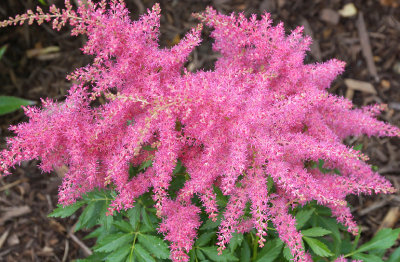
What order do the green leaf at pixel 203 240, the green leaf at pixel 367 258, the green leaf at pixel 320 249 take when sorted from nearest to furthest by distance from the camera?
the green leaf at pixel 320 249, the green leaf at pixel 203 240, the green leaf at pixel 367 258

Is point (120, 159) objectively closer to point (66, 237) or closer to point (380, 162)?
point (66, 237)

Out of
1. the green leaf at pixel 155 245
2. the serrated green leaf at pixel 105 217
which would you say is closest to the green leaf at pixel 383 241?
the green leaf at pixel 155 245

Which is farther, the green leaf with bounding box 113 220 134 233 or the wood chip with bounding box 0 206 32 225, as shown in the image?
the wood chip with bounding box 0 206 32 225

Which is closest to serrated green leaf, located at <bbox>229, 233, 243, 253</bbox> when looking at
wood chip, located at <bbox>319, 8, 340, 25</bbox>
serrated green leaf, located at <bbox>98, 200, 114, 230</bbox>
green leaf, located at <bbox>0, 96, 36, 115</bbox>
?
serrated green leaf, located at <bbox>98, 200, 114, 230</bbox>

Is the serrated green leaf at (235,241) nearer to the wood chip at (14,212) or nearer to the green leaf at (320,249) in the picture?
the green leaf at (320,249)

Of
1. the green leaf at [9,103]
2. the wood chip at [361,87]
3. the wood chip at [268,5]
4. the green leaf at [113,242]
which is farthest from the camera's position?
the wood chip at [268,5]

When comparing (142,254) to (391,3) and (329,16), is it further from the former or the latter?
(391,3)

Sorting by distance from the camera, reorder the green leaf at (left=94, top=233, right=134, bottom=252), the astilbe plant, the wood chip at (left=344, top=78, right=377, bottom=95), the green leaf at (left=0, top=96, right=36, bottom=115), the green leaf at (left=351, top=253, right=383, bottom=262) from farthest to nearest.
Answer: the wood chip at (left=344, top=78, right=377, bottom=95) < the green leaf at (left=0, top=96, right=36, bottom=115) < the green leaf at (left=351, top=253, right=383, bottom=262) < the green leaf at (left=94, top=233, right=134, bottom=252) < the astilbe plant

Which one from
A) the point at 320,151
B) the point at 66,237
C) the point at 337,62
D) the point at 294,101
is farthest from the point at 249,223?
the point at 66,237

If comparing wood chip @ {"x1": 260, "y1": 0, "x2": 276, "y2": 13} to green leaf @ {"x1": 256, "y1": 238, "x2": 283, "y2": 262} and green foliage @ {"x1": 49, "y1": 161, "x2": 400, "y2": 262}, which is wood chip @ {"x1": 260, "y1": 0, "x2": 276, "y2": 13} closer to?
green foliage @ {"x1": 49, "y1": 161, "x2": 400, "y2": 262}
